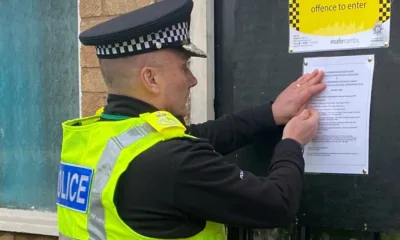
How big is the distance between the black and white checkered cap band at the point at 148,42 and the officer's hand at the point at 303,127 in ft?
1.42

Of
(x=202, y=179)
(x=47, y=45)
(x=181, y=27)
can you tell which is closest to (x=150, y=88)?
(x=181, y=27)

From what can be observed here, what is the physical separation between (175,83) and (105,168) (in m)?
0.34

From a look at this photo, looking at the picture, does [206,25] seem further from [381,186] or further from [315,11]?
[381,186]

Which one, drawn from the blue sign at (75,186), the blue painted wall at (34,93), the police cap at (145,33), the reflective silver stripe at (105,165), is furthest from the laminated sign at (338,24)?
the blue painted wall at (34,93)

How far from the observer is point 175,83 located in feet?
6.07

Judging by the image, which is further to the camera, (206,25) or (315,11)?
(206,25)

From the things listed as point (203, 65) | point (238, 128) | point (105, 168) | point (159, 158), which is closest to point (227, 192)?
point (159, 158)

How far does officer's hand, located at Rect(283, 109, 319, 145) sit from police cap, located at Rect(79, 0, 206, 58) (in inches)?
14.9

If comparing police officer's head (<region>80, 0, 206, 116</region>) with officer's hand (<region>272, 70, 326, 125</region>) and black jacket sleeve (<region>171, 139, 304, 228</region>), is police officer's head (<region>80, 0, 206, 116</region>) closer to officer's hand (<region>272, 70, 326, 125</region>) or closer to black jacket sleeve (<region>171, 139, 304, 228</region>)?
black jacket sleeve (<region>171, 139, 304, 228</region>)

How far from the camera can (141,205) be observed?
1703mm

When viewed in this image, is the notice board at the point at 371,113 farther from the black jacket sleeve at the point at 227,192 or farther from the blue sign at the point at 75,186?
the blue sign at the point at 75,186

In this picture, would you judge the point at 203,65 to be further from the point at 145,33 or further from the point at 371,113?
the point at 371,113

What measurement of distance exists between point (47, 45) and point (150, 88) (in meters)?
1.53

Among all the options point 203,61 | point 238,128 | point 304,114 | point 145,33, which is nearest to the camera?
point 145,33
